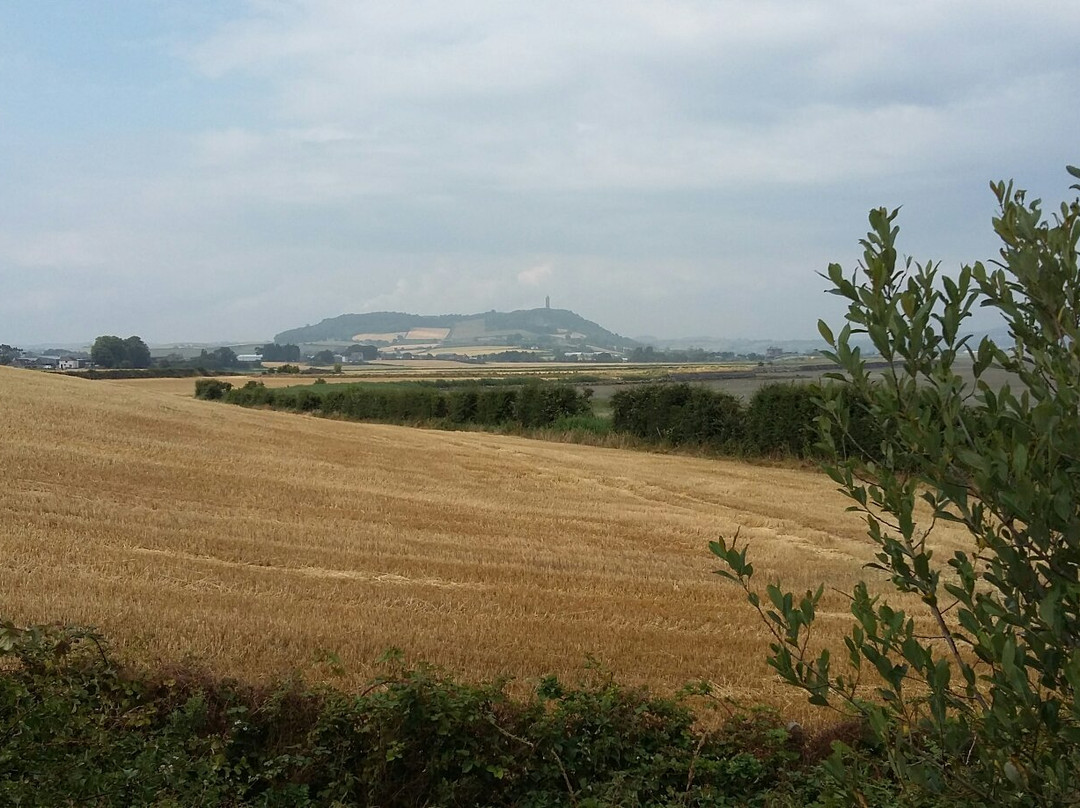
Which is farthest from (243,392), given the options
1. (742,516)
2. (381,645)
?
(381,645)

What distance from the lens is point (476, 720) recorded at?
18.3 feet

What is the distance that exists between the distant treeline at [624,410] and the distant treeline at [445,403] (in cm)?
5

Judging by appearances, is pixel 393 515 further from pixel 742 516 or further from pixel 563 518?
pixel 742 516

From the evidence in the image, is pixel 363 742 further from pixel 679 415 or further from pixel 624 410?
pixel 624 410

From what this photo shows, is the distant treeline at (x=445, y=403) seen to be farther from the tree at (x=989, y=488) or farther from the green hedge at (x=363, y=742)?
the tree at (x=989, y=488)

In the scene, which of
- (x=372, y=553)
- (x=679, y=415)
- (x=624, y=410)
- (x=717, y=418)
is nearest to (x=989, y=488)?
(x=372, y=553)

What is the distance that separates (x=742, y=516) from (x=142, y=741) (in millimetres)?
14796

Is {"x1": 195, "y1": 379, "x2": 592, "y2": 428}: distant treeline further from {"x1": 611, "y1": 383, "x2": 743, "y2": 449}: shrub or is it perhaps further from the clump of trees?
the clump of trees

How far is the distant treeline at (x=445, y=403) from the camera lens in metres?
40.2

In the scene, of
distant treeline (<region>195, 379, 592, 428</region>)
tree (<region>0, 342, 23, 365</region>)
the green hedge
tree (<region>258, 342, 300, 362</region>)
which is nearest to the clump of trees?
tree (<region>0, 342, 23, 365</region>)

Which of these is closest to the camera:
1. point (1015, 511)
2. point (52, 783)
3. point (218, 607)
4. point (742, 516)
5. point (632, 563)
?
point (1015, 511)

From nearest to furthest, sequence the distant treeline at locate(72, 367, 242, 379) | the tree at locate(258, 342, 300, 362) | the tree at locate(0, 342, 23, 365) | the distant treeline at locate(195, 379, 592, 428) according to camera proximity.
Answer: the distant treeline at locate(195, 379, 592, 428), the tree at locate(0, 342, 23, 365), the distant treeline at locate(72, 367, 242, 379), the tree at locate(258, 342, 300, 362)

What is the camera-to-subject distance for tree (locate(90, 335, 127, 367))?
78.3 metres

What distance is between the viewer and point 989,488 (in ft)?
8.04
